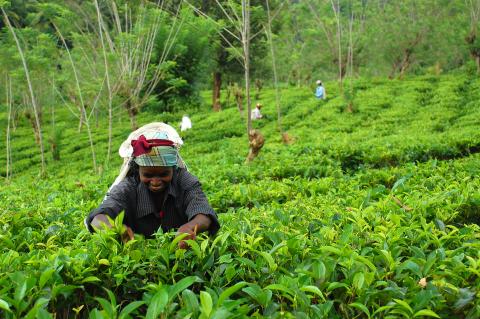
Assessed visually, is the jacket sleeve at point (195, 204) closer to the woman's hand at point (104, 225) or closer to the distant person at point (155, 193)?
the distant person at point (155, 193)

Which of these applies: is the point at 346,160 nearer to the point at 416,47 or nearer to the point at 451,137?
the point at 451,137

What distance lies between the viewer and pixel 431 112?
15.2 meters

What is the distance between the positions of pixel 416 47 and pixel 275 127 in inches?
442

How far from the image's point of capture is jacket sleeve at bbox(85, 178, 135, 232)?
2.47 m

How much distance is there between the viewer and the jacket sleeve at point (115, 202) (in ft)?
8.12

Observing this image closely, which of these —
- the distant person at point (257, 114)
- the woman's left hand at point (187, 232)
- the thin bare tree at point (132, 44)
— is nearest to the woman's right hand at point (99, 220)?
the woman's left hand at point (187, 232)

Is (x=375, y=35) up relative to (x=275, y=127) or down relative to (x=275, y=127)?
up

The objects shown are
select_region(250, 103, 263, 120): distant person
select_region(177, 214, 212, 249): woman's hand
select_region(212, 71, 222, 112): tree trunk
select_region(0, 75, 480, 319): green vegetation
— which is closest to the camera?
select_region(0, 75, 480, 319): green vegetation

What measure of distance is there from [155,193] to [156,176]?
5.5 inches

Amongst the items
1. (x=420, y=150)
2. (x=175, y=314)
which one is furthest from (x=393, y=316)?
(x=420, y=150)

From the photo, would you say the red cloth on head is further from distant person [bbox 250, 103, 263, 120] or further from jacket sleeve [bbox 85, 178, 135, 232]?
distant person [bbox 250, 103, 263, 120]

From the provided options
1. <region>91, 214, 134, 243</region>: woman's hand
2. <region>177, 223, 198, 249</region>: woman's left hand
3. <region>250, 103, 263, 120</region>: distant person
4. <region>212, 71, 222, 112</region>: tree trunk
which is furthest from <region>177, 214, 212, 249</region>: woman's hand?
<region>212, 71, 222, 112</region>: tree trunk

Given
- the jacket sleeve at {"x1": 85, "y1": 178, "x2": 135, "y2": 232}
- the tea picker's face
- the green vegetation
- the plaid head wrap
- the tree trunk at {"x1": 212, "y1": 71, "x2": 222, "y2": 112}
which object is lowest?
the green vegetation

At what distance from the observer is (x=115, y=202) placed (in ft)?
8.50
